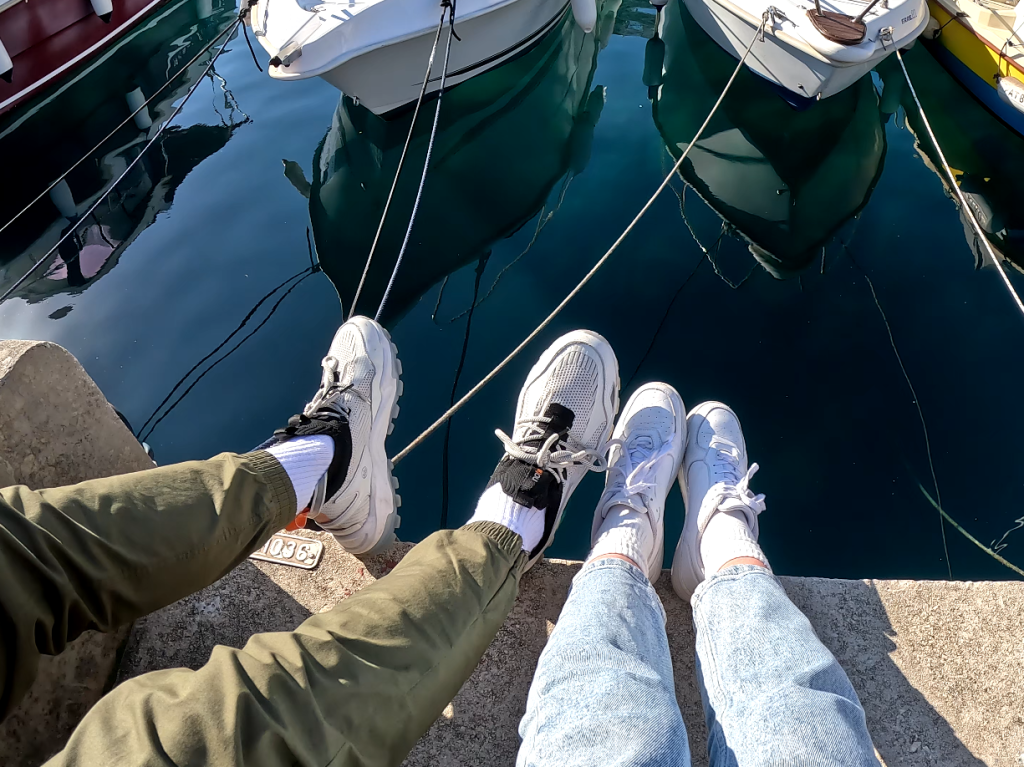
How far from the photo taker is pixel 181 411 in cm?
292

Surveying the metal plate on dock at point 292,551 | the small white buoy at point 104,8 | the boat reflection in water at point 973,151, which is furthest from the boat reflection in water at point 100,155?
the boat reflection in water at point 973,151

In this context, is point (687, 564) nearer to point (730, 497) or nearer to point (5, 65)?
point (730, 497)

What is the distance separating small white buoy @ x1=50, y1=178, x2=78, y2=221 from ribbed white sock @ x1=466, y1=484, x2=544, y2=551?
13.5 ft

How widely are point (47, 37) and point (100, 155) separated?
1787 millimetres

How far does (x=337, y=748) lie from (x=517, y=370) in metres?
2.07

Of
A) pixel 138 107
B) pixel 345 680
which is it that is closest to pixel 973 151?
pixel 345 680

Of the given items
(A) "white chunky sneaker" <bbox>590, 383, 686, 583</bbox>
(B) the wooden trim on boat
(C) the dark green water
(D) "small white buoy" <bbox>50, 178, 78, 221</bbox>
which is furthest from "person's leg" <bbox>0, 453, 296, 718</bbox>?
(B) the wooden trim on boat

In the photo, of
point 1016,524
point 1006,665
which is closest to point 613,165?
point 1016,524

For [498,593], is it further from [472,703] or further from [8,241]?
[8,241]

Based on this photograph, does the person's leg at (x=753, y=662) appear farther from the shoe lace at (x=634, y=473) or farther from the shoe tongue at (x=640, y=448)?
the shoe tongue at (x=640, y=448)

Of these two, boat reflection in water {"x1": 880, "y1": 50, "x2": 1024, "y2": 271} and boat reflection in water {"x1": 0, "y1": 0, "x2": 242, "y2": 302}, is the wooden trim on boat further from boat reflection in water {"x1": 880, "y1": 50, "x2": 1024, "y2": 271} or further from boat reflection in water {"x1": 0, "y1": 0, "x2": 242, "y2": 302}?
boat reflection in water {"x1": 0, "y1": 0, "x2": 242, "y2": 302}

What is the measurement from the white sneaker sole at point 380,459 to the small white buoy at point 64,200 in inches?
130

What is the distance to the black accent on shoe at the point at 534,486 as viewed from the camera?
5.25 feet

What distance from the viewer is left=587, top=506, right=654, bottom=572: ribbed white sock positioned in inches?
58.4
